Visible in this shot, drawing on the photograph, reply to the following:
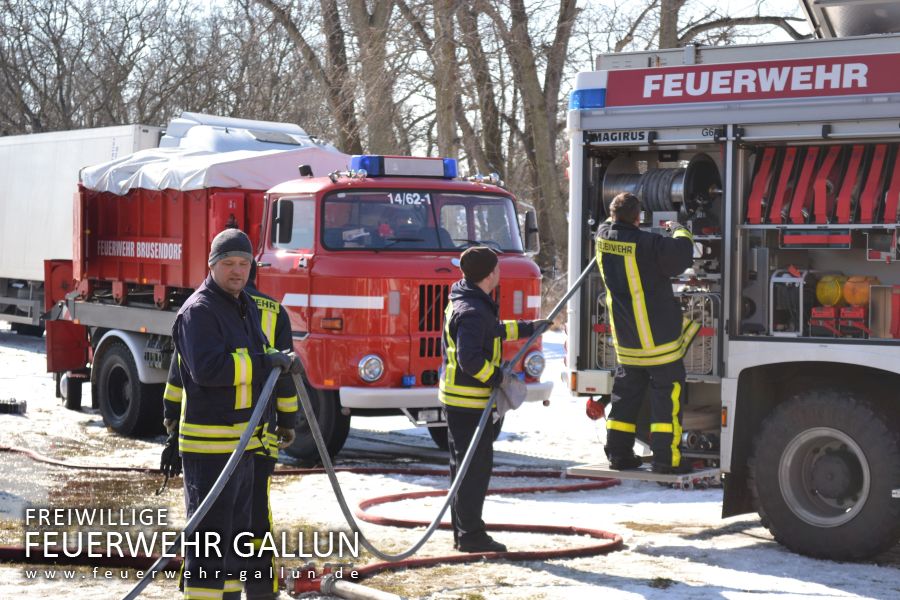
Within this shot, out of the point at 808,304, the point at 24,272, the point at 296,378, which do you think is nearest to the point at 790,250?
the point at 808,304

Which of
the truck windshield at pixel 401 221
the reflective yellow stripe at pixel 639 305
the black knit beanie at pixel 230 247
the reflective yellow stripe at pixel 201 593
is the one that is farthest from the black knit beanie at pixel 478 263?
the truck windshield at pixel 401 221

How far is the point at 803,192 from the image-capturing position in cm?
774

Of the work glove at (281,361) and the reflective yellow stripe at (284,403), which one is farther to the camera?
the reflective yellow stripe at (284,403)

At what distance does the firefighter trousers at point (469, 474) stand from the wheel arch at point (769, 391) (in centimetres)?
144

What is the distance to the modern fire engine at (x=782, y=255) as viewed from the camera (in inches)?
290

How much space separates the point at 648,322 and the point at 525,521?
1.69m

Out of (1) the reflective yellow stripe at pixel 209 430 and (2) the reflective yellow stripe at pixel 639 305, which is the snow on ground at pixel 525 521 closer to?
(2) the reflective yellow stripe at pixel 639 305

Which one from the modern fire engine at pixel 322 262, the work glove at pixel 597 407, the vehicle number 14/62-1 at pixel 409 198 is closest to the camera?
the work glove at pixel 597 407

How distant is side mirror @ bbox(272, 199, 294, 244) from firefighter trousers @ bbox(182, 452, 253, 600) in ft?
18.5

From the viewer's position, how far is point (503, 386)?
7.64 m

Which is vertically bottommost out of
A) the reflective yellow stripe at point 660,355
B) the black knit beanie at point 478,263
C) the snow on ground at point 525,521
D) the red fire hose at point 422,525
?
the snow on ground at point 525,521

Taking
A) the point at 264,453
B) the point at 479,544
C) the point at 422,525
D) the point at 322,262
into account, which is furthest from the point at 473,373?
the point at 322,262

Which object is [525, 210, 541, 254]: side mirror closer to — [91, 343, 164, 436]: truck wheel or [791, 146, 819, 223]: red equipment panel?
[91, 343, 164, 436]: truck wheel

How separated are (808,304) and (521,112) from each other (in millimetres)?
20899
